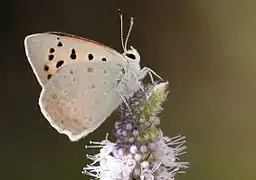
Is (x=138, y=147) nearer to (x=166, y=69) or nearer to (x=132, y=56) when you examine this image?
(x=132, y=56)

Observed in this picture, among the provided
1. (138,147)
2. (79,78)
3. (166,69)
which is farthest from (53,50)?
(166,69)

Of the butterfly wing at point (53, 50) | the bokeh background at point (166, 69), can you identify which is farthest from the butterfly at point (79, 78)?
the bokeh background at point (166, 69)

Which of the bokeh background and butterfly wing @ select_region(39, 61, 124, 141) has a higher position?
the bokeh background

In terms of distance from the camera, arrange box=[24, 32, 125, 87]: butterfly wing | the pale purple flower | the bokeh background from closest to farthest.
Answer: the pale purple flower → box=[24, 32, 125, 87]: butterfly wing → the bokeh background

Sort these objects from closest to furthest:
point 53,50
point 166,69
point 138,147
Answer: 1. point 138,147
2. point 53,50
3. point 166,69

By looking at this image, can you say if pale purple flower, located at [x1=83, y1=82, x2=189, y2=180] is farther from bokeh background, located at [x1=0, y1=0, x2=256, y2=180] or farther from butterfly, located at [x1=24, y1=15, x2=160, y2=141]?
bokeh background, located at [x1=0, y1=0, x2=256, y2=180]

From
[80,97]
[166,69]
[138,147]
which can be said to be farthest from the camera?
[166,69]

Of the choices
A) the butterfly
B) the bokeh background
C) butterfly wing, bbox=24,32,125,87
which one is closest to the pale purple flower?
the butterfly
